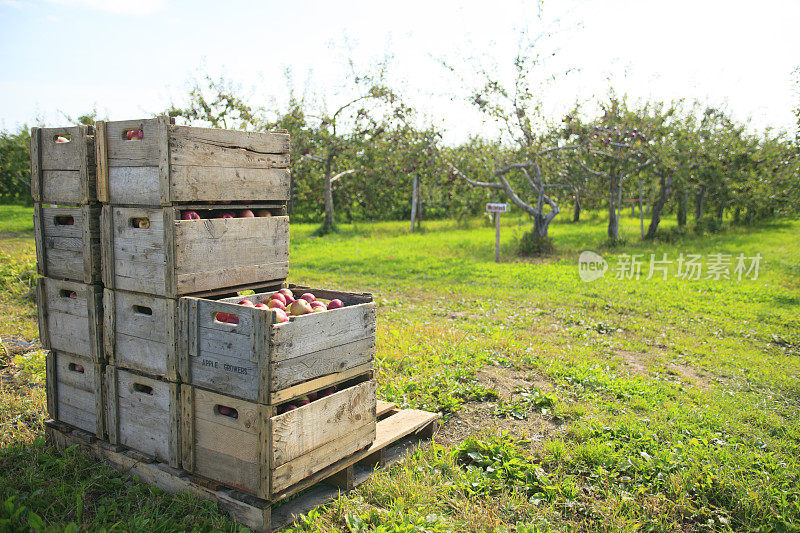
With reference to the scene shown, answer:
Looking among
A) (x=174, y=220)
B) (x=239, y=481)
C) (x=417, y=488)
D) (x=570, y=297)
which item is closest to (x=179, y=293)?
(x=174, y=220)

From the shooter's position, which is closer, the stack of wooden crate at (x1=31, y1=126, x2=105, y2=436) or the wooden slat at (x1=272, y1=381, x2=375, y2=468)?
the wooden slat at (x1=272, y1=381, x2=375, y2=468)

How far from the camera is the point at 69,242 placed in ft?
14.1

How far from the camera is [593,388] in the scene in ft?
19.7

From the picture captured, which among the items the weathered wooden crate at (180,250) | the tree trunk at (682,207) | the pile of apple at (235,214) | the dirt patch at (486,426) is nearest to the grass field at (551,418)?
the dirt patch at (486,426)

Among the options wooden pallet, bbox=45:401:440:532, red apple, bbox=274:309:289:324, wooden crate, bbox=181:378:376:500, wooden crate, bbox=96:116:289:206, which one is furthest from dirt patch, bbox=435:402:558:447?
wooden crate, bbox=96:116:289:206

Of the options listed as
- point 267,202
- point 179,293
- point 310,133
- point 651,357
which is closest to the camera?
point 179,293

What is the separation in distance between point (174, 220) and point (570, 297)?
856cm

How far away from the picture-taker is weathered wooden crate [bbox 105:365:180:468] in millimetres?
3748

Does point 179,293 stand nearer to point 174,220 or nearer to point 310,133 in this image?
point 174,220

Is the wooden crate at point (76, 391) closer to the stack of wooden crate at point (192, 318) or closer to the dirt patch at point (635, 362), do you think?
the stack of wooden crate at point (192, 318)

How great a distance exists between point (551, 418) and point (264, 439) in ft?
9.63

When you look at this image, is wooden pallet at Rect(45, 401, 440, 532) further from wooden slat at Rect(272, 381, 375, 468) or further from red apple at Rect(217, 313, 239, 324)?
red apple at Rect(217, 313, 239, 324)

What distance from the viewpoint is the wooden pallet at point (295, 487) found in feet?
11.2

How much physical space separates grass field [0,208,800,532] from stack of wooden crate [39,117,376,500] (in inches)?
15.5
